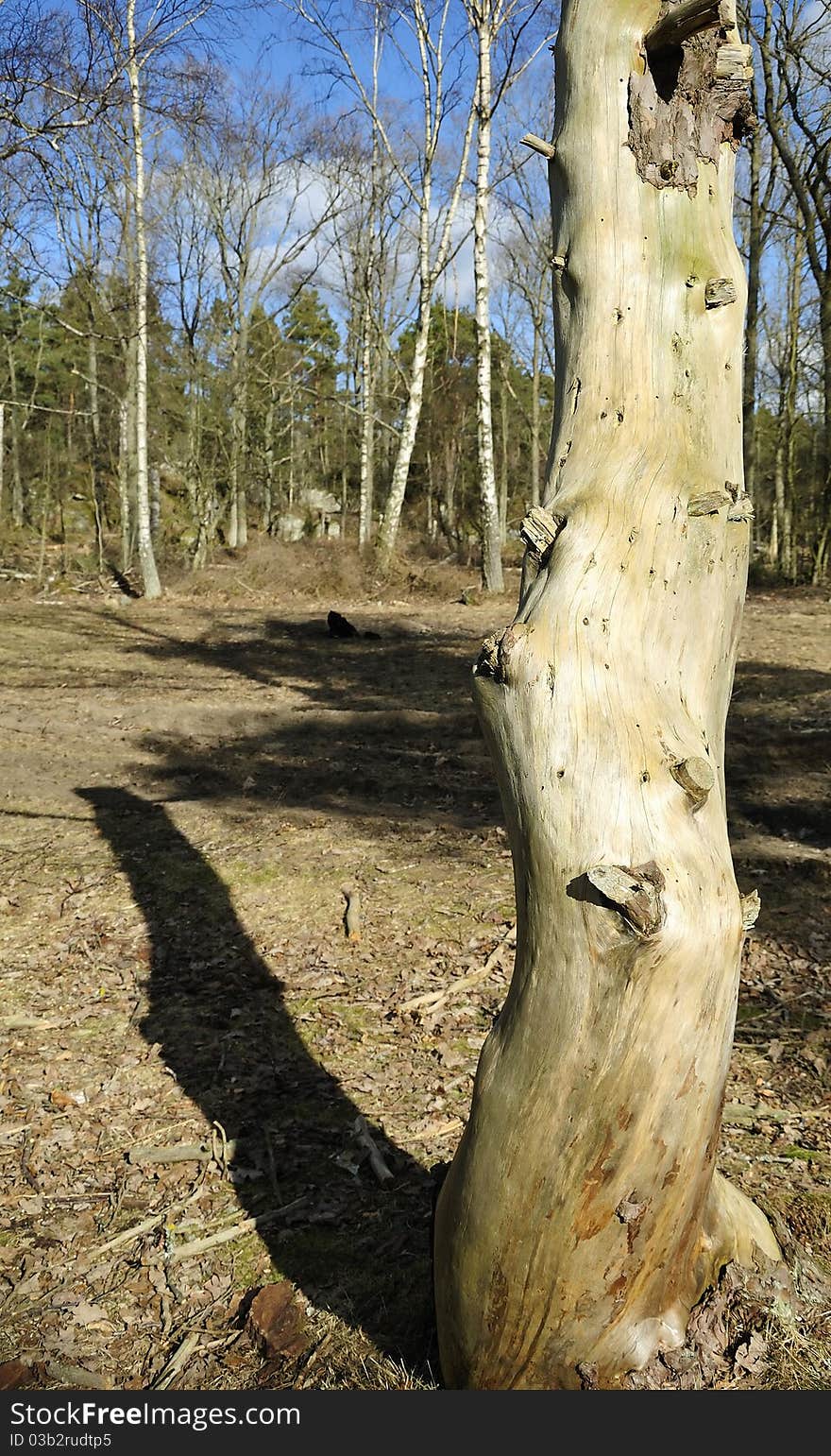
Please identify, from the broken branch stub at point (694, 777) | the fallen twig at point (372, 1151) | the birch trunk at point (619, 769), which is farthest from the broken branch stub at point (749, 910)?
the fallen twig at point (372, 1151)

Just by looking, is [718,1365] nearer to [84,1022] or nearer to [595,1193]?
[595,1193]

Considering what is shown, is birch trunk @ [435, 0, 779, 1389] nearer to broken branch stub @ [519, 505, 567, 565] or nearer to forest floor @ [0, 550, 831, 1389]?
broken branch stub @ [519, 505, 567, 565]

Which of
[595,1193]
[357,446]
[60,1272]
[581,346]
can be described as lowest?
[60,1272]

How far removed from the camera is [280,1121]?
161 inches

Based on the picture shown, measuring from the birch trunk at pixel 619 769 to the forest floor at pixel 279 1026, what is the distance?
0.52m

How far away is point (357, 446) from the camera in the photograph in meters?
41.4

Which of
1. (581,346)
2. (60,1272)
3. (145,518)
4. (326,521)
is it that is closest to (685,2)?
(581,346)

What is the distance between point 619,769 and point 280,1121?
257 cm

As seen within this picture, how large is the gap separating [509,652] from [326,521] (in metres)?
40.3

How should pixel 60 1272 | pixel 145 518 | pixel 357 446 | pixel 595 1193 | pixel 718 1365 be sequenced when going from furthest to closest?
pixel 357 446 → pixel 145 518 → pixel 60 1272 → pixel 718 1365 → pixel 595 1193

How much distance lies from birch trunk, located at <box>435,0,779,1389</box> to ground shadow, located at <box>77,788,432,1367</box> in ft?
1.97

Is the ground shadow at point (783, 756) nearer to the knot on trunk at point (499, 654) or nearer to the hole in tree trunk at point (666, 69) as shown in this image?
the knot on trunk at point (499, 654)

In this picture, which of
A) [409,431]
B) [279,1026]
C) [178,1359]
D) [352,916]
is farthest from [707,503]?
[409,431]

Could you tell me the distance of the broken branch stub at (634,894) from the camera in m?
2.19
